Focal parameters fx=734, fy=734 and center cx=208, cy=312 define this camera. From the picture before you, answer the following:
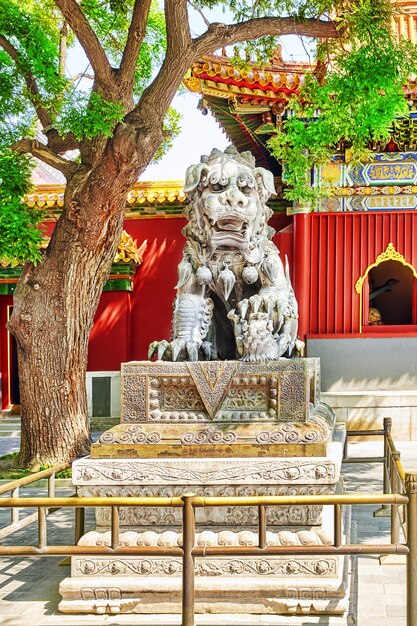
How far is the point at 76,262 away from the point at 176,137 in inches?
163

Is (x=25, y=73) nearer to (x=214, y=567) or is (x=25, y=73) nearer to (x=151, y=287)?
(x=151, y=287)

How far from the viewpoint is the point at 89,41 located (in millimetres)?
7867

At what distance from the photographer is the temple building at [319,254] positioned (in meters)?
11.1

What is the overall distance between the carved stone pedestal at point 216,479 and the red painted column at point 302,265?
310 inches

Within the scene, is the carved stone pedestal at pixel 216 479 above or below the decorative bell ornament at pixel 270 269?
below

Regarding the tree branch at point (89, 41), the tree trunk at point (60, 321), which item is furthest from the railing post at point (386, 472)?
the tree branch at point (89, 41)

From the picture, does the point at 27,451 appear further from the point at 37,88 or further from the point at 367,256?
the point at 367,256

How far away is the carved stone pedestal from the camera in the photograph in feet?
12.5

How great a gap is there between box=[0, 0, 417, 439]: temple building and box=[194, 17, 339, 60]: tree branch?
86.7 inches

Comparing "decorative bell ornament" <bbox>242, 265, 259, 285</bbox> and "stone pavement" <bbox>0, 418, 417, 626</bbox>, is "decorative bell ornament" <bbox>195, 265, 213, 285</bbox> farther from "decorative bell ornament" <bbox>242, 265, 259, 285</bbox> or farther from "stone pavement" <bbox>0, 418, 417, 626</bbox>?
"stone pavement" <bbox>0, 418, 417, 626</bbox>

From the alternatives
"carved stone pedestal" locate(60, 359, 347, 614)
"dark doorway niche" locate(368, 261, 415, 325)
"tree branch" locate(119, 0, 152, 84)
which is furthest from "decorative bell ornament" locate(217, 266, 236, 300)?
"dark doorway niche" locate(368, 261, 415, 325)

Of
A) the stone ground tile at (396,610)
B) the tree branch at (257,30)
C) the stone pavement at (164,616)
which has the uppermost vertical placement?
the tree branch at (257,30)

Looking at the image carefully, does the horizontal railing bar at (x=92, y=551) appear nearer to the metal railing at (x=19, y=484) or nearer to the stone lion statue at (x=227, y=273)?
the metal railing at (x=19, y=484)

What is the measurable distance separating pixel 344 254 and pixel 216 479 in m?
8.78
